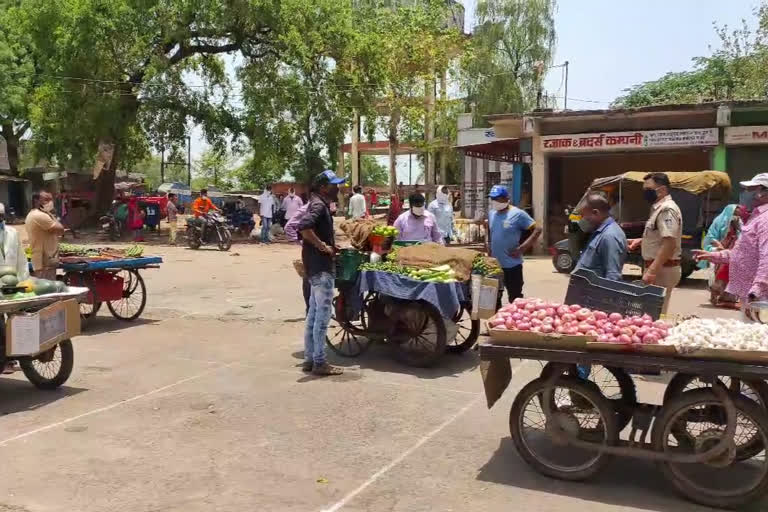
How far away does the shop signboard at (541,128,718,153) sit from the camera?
17.9 m

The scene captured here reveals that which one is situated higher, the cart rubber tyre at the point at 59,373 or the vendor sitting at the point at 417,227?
the vendor sitting at the point at 417,227

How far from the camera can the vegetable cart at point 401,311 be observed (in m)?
7.21

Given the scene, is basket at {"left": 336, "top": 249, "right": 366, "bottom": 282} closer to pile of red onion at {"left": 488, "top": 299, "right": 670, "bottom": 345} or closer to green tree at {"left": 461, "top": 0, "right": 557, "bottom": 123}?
pile of red onion at {"left": 488, "top": 299, "right": 670, "bottom": 345}

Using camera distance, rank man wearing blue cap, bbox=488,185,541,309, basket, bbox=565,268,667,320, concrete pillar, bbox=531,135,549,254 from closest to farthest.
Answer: basket, bbox=565,268,667,320, man wearing blue cap, bbox=488,185,541,309, concrete pillar, bbox=531,135,549,254

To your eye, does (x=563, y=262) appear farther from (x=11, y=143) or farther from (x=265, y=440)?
(x=11, y=143)

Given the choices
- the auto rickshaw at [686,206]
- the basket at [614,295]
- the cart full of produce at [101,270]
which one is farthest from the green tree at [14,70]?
the basket at [614,295]

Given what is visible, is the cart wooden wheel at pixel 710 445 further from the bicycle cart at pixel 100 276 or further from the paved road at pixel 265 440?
the bicycle cart at pixel 100 276

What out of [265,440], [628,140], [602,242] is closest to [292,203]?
[628,140]

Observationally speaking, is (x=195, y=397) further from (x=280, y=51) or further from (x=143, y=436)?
(x=280, y=51)

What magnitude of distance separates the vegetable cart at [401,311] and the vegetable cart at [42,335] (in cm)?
254

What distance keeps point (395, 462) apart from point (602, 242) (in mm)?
2411

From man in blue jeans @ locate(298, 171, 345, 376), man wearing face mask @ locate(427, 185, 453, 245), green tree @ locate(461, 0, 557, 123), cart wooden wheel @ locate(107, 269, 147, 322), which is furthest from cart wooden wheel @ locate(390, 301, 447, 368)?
green tree @ locate(461, 0, 557, 123)

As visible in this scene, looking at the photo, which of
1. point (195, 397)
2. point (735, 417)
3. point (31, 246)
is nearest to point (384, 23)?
point (31, 246)

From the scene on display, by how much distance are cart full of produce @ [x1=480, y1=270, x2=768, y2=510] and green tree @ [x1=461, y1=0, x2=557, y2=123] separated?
37630mm
